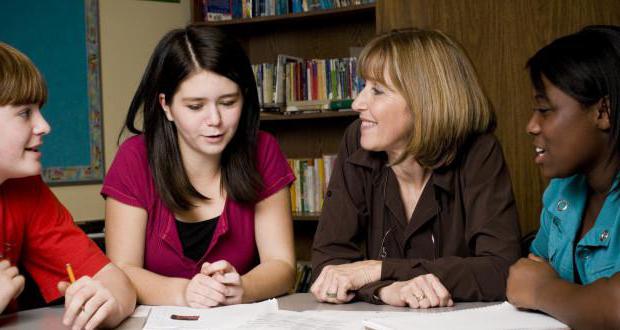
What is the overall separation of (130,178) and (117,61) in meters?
2.15

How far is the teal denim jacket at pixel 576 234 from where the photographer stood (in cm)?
139

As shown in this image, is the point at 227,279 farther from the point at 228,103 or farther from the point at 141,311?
the point at 228,103

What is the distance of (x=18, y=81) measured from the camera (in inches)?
56.7

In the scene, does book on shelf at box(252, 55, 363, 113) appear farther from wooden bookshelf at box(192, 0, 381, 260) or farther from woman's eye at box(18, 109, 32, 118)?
woman's eye at box(18, 109, 32, 118)

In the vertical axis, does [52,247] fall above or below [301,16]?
below

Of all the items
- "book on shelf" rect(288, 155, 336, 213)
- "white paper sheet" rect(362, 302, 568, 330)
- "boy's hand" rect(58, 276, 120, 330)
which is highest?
"boy's hand" rect(58, 276, 120, 330)

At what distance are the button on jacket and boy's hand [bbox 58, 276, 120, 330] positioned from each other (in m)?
0.54

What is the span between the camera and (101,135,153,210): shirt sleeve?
174cm

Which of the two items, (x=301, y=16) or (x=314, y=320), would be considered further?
(x=301, y=16)

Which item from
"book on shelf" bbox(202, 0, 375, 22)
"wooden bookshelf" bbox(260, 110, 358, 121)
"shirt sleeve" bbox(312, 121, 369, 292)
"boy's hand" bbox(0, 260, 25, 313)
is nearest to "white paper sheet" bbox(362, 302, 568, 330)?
"shirt sleeve" bbox(312, 121, 369, 292)

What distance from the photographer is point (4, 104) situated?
142 cm

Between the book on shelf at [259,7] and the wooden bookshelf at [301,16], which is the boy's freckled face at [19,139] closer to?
the wooden bookshelf at [301,16]

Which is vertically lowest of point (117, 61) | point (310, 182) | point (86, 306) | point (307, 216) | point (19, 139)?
point (307, 216)

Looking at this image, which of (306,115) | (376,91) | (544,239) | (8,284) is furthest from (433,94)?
(306,115)
